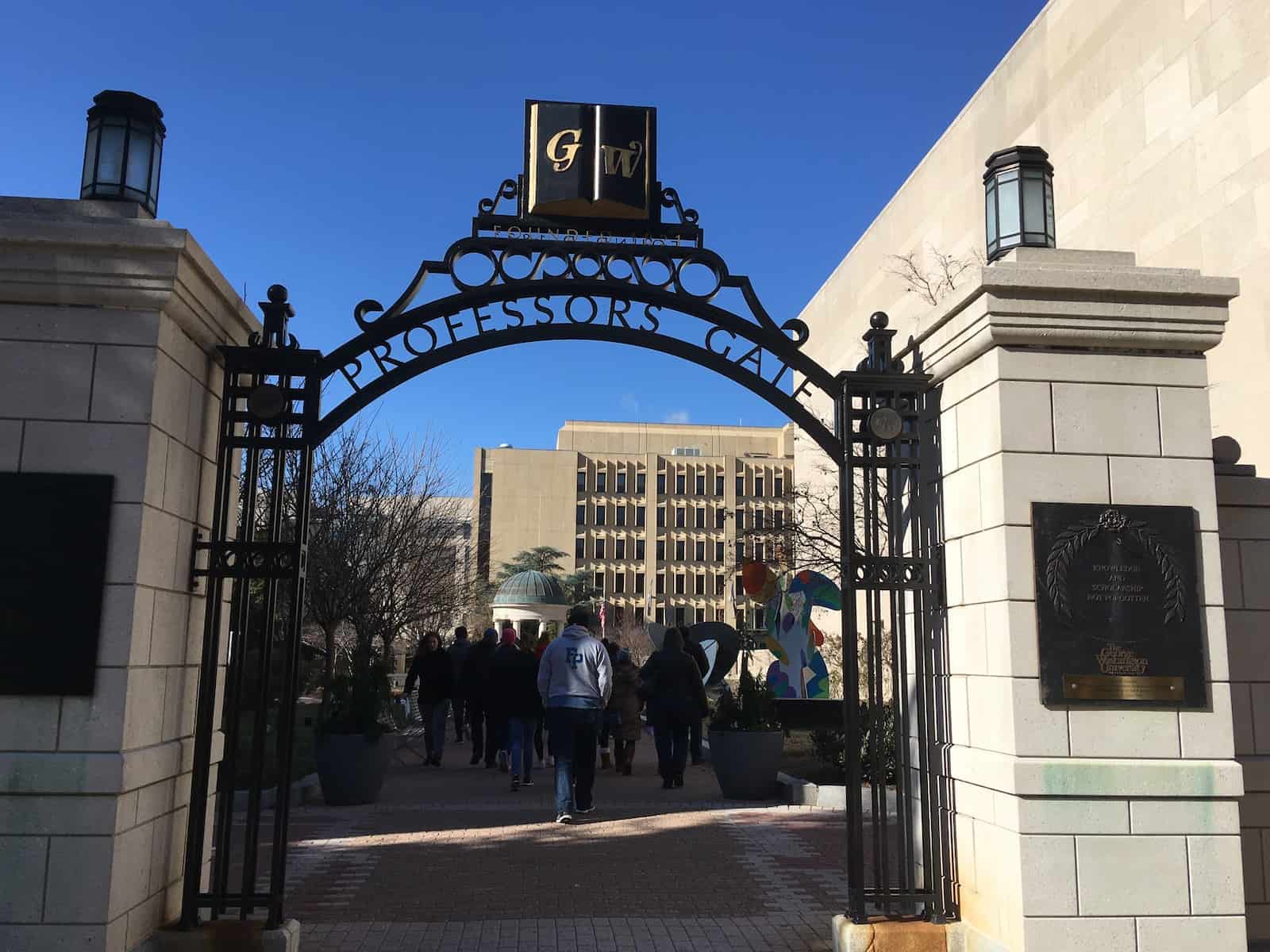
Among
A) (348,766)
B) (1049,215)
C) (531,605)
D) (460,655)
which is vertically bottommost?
(348,766)

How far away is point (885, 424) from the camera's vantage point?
608cm

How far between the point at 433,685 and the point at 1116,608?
34.1 ft

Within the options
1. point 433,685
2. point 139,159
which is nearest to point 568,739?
point 433,685

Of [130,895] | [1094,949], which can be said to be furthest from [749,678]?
[130,895]

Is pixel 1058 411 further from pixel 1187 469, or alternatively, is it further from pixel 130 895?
pixel 130 895

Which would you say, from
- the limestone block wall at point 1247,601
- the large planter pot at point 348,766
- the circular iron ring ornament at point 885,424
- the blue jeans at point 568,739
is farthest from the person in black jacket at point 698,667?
the circular iron ring ornament at point 885,424

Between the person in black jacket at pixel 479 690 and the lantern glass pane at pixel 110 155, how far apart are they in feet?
29.6

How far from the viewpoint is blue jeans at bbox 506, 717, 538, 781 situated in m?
12.5

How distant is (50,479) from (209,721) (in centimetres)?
146

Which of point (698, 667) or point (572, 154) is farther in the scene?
point (698, 667)

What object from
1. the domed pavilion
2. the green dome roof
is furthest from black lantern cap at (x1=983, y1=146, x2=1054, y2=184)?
the green dome roof

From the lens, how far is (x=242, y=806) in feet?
34.6

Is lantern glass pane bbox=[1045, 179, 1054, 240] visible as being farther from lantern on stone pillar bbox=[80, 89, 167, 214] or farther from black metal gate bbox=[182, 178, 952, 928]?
lantern on stone pillar bbox=[80, 89, 167, 214]

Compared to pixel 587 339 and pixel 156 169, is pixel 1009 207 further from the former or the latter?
pixel 156 169
